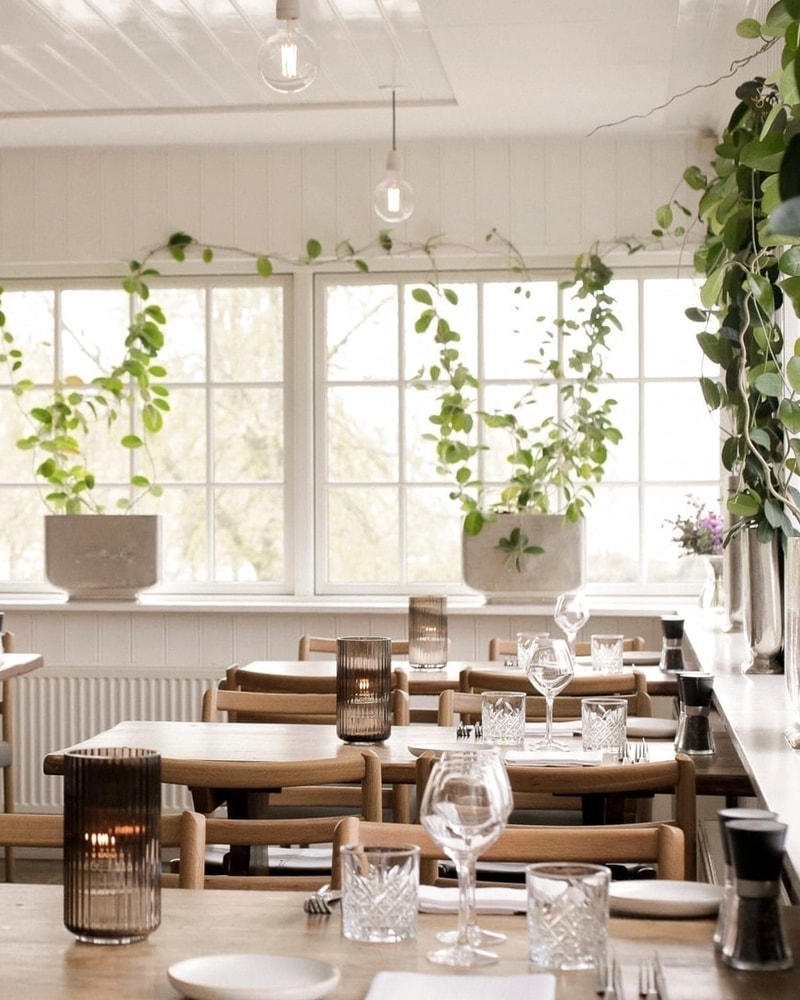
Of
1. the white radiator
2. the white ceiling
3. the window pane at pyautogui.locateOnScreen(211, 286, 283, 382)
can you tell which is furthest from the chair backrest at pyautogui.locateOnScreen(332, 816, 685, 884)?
the window pane at pyautogui.locateOnScreen(211, 286, 283, 382)

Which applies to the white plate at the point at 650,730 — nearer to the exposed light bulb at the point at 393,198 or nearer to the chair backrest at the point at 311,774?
the chair backrest at the point at 311,774

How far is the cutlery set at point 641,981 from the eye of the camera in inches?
52.3

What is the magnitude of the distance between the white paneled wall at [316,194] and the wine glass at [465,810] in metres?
4.41

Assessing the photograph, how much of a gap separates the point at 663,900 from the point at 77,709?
451 cm

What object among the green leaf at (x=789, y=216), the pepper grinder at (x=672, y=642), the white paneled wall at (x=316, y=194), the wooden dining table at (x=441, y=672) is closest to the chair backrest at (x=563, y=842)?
the green leaf at (x=789, y=216)

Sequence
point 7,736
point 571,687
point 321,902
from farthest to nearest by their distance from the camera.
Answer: point 7,736, point 571,687, point 321,902

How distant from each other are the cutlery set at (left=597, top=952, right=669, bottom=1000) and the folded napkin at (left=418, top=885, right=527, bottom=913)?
0.31 meters

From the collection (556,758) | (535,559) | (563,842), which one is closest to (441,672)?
(535,559)

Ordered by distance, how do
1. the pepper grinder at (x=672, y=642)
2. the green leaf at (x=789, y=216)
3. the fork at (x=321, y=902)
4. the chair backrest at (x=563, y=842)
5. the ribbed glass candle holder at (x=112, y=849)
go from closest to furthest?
the green leaf at (x=789, y=216)
the ribbed glass candle holder at (x=112, y=849)
the fork at (x=321, y=902)
the chair backrest at (x=563, y=842)
the pepper grinder at (x=672, y=642)

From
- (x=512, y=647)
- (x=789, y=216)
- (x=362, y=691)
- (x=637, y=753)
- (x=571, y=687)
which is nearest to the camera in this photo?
(x=789, y=216)

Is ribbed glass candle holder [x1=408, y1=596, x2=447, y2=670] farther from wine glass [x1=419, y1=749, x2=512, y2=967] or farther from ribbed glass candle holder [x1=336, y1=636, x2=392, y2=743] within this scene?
wine glass [x1=419, y1=749, x2=512, y2=967]

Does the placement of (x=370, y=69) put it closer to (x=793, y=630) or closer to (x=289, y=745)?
(x=289, y=745)

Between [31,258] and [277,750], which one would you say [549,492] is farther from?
[277,750]

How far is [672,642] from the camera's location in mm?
4426
